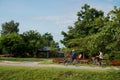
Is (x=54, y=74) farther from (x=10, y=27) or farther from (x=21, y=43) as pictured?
(x=10, y=27)

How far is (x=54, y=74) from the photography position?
2189 cm

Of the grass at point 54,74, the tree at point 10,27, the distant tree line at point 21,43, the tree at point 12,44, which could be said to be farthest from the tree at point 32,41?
the grass at point 54,74

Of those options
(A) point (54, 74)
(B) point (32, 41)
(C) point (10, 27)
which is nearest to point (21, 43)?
(B) point (32, 41)

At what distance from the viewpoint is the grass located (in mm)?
21359

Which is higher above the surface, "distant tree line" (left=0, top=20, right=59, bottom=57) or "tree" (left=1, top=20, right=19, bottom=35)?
"tree" (left=1, top=20, right=19, bottom=35)

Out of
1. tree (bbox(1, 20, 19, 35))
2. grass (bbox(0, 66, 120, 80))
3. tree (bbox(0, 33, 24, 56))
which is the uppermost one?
tree (bbox(1, 20, 19, 35))

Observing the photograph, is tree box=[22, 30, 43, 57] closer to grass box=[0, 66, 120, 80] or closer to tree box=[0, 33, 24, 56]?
tree box=[0, 33, 24, 56]

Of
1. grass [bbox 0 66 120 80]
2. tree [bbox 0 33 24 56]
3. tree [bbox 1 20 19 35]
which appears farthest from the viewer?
tree [bbox 1 20 19 35]

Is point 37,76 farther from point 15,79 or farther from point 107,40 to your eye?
point 107,40

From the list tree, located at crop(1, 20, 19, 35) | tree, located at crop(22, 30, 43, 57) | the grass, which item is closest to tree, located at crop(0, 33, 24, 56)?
tree, located at crop(22, 30, 43, 57)

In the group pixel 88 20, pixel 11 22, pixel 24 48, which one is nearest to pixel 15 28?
pixel 11 22

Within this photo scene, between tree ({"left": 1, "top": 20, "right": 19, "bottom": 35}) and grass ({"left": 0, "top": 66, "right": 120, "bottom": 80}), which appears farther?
tree ({"left": 1, "top": 20, "right": 19, "bottom": 35})

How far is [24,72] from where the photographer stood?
22.6 metres

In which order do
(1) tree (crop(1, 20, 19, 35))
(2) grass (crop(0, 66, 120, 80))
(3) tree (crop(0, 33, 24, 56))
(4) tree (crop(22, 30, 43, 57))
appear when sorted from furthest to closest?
(1) tree (crop(1, 20, 19, 35)) → (4) tree (crop(22, 30, 43, 57)) → (3) tree (crop(0, 33, 24, 56)) → (2) grass (crop(0, 66, 120, 80))
